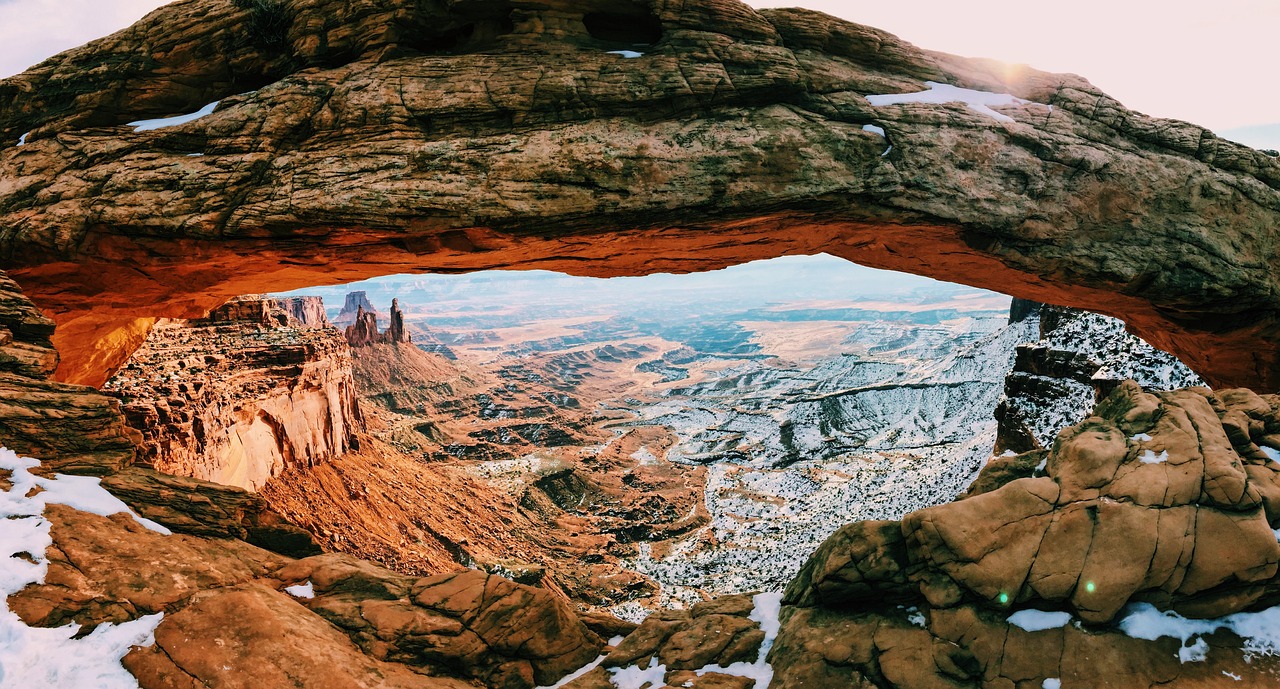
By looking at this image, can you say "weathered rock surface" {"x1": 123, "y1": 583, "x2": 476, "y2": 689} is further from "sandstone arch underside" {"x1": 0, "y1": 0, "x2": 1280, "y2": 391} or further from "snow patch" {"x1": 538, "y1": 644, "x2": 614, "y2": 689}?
"sandstone arch underside" {"x1": 0, "y1": 0, "x2": 1280, "y2": 391}

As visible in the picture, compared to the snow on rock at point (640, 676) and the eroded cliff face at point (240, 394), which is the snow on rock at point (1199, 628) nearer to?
the snow on rock at point (640, 676)

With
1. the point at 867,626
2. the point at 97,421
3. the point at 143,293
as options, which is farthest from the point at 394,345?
the point at 867,626

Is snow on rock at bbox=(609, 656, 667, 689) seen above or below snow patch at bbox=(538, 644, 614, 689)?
above

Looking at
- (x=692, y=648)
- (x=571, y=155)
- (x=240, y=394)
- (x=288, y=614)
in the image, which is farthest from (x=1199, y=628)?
(x=240, y=394)

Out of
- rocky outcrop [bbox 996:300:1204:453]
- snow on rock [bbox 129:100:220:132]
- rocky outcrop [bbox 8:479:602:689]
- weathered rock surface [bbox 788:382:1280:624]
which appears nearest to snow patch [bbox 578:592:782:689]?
rocky outcrop [bbox 8:479:602:689]

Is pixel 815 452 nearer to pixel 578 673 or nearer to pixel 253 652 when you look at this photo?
pixel 578 673

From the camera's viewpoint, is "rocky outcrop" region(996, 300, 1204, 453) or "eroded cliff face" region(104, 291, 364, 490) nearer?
"eroded cliff face" region(104, 291, 364, 490)

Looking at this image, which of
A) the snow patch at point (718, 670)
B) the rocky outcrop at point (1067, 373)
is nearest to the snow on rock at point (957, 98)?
the snow patch at point (718, 670)
